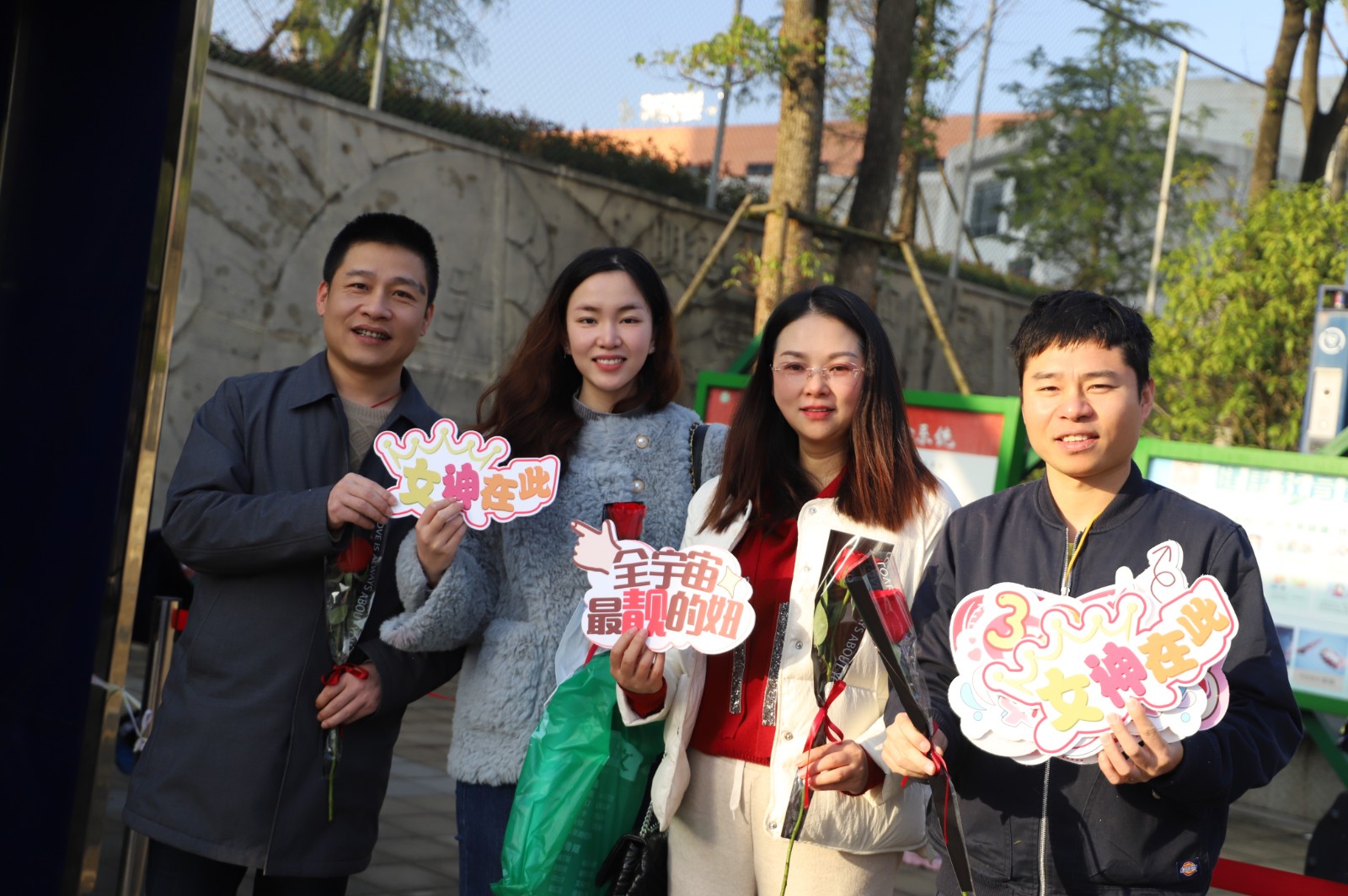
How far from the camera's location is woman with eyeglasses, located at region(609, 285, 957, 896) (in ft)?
7.11

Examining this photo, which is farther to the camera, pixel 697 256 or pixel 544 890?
pixel 697 256

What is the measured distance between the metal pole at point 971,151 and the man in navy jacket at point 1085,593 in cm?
1123

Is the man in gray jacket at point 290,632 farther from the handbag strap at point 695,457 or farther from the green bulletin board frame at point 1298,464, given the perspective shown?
the green bulletin board frame at point 1298,464

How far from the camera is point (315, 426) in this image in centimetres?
268

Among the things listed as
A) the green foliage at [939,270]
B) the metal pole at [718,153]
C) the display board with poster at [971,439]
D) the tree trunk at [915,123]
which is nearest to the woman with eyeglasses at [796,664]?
the display board with poster at [971,439]

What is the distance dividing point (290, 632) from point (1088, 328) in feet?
5.41

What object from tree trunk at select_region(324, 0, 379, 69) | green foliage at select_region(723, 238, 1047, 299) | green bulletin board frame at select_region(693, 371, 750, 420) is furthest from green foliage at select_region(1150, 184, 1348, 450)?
tree trunk at select_region(324, 0, 379, 69)

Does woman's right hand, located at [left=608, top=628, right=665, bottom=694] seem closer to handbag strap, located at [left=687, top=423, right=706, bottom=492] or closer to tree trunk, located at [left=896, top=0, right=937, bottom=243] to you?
handbag strap, located at [left=687, top=423, right=706, bottom=492]

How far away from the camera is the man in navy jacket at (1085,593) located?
1879 millimetres

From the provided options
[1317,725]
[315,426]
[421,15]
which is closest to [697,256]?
[421,15]

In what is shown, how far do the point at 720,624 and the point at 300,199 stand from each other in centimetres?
736

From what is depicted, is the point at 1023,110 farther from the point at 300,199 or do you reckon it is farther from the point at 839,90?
the point at 300,199

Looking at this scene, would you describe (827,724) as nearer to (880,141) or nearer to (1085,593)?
(1085,593)

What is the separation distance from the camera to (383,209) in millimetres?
9328
